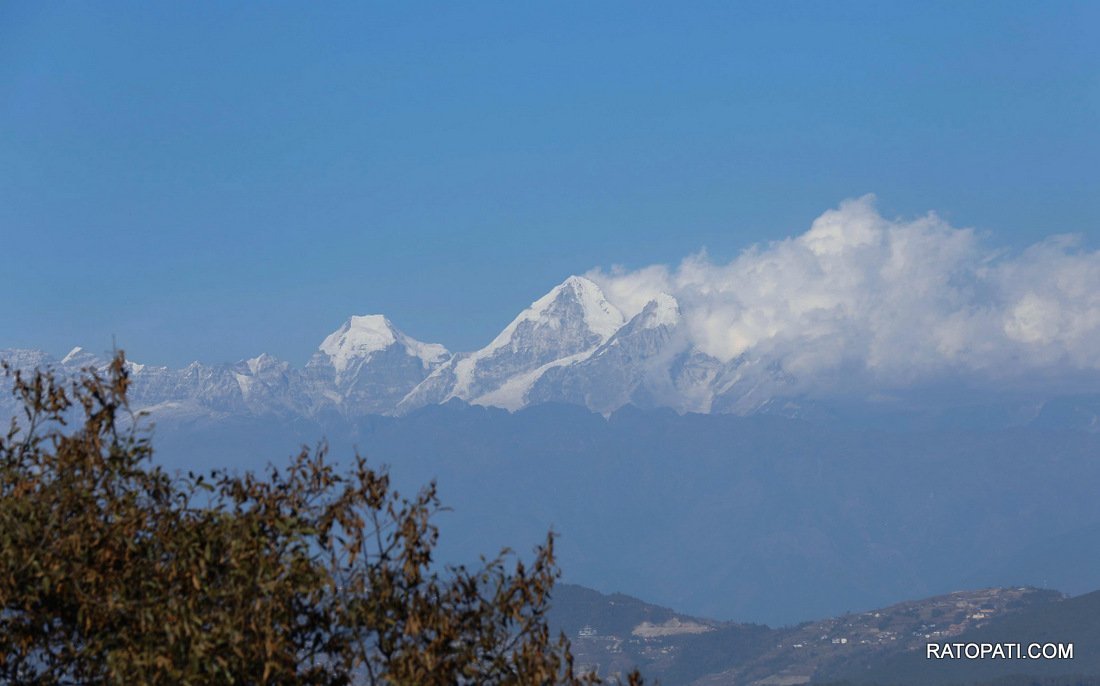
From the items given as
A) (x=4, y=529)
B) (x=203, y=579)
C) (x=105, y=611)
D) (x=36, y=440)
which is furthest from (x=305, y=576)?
(x=36, y=440)

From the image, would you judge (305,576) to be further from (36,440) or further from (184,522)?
(36,440)

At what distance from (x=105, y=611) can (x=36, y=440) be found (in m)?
4.65

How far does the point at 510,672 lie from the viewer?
21.4m

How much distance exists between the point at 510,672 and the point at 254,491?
18.1 ft

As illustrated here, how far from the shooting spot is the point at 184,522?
22.4m

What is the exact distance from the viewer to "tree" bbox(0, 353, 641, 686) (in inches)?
773

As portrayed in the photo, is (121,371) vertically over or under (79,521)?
over

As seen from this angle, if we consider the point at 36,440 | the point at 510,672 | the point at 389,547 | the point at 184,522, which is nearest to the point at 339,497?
the point at 389,547

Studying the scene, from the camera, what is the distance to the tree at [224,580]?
19.6m

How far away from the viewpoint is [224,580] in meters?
20.9

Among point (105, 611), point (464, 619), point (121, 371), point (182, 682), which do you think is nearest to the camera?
point (182, 682)

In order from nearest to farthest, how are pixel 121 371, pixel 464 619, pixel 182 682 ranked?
pixel 182 682 < pixel 464 619 < pixel 121 371

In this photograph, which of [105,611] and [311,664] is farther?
[311,664]

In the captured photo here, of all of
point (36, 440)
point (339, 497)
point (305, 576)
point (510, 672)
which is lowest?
point (510, 672)
